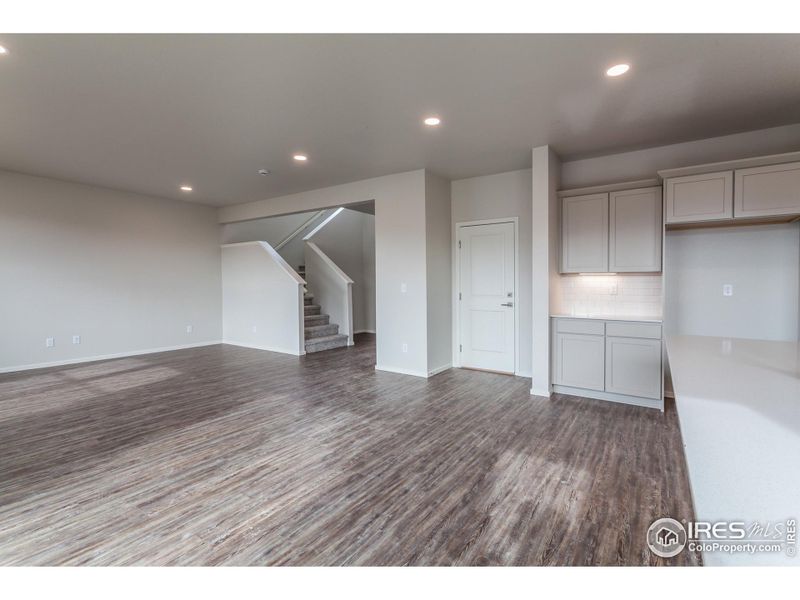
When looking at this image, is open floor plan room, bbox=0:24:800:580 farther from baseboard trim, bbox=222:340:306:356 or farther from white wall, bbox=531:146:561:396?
baseboard trim, bbox=222:340:306:356

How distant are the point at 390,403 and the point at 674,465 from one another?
7.97 ft

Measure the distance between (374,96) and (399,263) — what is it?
254cm

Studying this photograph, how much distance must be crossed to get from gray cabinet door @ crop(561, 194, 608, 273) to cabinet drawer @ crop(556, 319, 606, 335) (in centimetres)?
60

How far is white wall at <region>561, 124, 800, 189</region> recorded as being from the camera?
3.63 metres

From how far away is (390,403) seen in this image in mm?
4105

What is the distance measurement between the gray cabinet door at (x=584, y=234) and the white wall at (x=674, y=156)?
15.0 inches

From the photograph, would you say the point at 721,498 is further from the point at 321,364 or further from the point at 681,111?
the point at 321,364

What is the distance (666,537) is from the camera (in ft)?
6.63

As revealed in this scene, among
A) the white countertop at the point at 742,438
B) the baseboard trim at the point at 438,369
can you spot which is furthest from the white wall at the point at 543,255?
the white countertop at the point at 742,438

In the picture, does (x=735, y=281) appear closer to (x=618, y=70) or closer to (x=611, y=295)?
(x=611, y=295)

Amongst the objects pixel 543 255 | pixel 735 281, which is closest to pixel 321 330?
pixel 543 255

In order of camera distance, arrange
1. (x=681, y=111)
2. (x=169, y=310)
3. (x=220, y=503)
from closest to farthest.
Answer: (x=220, y=503) → (x=681, y=111) → (x=169, y=310)

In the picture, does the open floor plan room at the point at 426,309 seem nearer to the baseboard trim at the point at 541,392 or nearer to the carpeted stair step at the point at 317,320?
the baseboard trim at the point at 541,392
